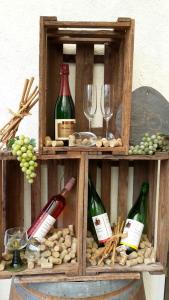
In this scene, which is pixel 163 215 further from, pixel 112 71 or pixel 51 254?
pixel 112 71

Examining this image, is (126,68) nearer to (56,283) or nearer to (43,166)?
(43,166)

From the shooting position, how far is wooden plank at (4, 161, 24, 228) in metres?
1.15

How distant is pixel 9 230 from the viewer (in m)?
1.09

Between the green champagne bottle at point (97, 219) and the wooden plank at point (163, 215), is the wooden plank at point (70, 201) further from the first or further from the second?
the wooden plank at point (163, 215)

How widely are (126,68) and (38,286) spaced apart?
2.36 feet

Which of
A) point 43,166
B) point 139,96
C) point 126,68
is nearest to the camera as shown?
point 126,68

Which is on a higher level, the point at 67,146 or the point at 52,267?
the point at 67,146

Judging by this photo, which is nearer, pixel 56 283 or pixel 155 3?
pixel 56 283

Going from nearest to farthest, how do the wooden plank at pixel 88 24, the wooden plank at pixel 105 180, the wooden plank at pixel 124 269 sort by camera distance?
the wooden plank at pixel 88 24 → the wooden plank at pixel 124 269 → the wooden plank at pixel 105 180

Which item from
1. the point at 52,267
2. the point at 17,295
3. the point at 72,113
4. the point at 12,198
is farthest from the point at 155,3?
the point at 17,295

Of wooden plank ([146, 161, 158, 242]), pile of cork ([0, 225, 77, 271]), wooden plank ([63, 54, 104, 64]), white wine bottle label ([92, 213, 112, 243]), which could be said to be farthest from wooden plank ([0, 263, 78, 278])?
wooden plank ([63, 54, 104, 64])

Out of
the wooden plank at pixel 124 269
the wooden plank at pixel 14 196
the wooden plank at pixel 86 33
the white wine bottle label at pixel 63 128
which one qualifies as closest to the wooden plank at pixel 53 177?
the wooden plank at pixel 14 196

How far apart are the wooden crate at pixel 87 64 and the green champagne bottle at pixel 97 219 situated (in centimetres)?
24

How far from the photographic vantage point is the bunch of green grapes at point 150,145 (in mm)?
959
